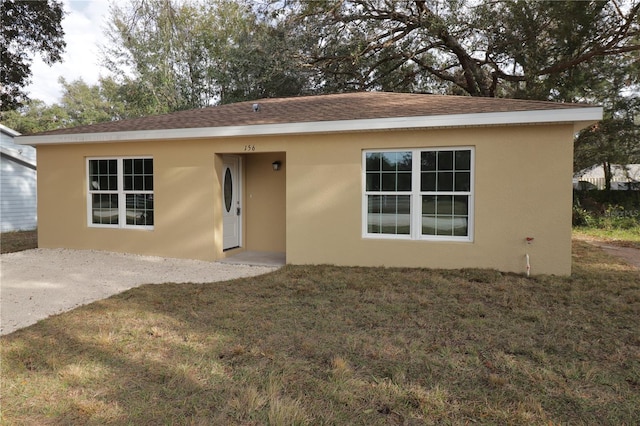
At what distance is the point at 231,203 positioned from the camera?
9.13 meters

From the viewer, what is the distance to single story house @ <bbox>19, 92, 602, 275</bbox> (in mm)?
6684

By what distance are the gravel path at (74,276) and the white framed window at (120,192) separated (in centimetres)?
81

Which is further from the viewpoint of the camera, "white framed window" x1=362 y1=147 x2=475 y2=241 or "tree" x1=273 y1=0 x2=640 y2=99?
"tree" x1=273 y1=0 x2=640 y2=99

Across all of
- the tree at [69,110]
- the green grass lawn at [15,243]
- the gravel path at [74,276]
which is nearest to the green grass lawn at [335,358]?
the gravel path at [74,276]

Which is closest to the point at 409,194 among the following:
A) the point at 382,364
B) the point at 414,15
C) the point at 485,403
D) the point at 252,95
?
the point at 382,364

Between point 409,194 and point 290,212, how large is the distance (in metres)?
2.33

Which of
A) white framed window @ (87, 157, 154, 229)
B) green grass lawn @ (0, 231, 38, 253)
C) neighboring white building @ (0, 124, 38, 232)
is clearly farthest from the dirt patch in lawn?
neighboring white building @ (0, 124, 38, 232)

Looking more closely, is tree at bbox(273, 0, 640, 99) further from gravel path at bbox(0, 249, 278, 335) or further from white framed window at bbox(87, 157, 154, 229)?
gravel path at bbox(0, 249, 278, 335)

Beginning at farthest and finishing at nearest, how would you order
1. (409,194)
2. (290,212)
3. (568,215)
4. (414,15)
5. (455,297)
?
(414,15) → (290,212) → (409,194) → (568,215) → (455,297)

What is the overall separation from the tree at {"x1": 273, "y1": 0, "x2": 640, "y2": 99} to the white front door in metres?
5.75

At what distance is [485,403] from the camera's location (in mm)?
2910

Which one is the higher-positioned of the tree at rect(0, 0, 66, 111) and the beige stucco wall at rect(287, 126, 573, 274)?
the tree at rect(0, 0, 66, 111)

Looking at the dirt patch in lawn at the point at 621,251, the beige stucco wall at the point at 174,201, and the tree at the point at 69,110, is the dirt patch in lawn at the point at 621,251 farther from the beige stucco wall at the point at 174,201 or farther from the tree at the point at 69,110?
the tree at the point at 69,110

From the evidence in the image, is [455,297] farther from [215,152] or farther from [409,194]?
[215,152]
